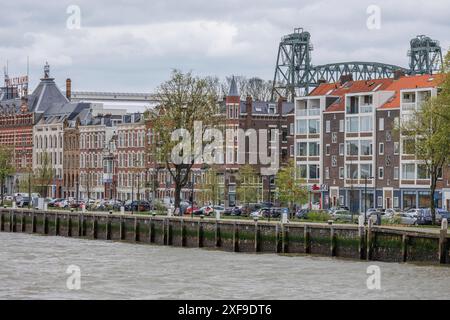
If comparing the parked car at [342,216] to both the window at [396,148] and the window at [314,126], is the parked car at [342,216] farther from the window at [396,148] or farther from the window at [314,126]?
the window at [314,126]

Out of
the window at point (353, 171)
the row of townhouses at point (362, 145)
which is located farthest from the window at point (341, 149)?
the window at point (353, 171)

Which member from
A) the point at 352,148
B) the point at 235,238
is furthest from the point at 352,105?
the point at 235,238

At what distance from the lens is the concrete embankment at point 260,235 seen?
7000cm

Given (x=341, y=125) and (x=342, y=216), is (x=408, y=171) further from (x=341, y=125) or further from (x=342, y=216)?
(x=342, y=216)

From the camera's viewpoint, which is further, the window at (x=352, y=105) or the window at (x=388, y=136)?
the window at (x=352, y=105)

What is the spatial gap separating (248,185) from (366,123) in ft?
42.0

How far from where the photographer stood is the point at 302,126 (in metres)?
133

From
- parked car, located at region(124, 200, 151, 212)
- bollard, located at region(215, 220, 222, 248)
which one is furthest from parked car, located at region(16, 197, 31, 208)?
bollard, located at region(215, 220, 222, 248)

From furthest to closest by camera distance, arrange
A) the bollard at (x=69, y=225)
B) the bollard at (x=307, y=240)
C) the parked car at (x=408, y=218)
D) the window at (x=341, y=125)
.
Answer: the window at (x=341, y=125), the bollard at (x=69, y=225), the parked car at (x=408, y=218), the bollard at (x=307, y=240)

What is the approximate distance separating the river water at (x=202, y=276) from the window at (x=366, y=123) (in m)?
44.4
